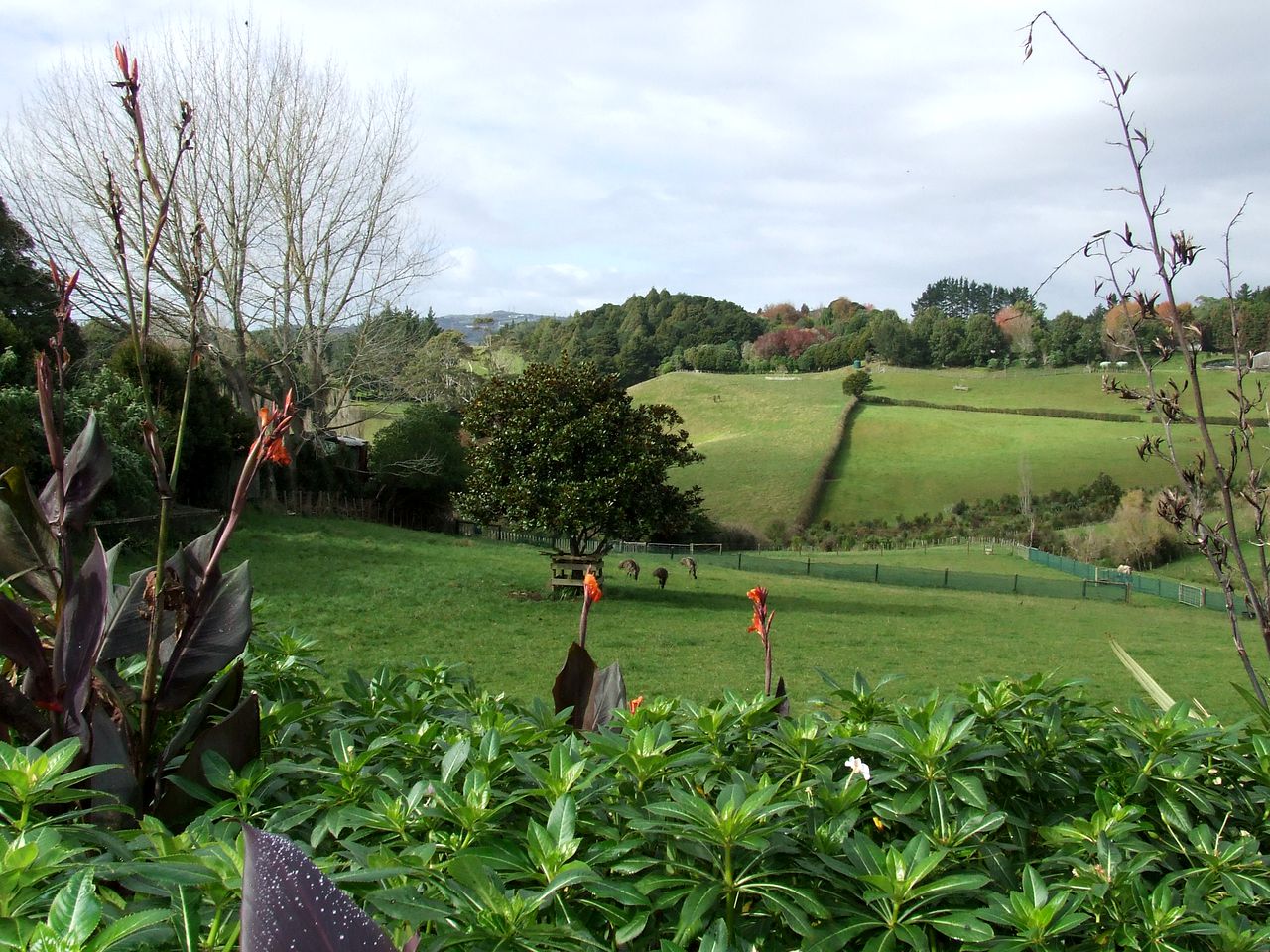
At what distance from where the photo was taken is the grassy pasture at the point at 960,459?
38.7 meters

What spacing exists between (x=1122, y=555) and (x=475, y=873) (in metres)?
33.8

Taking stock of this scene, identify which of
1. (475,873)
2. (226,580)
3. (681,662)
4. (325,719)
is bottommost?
(681,662)

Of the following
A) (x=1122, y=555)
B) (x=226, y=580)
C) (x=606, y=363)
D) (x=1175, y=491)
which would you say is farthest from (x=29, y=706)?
(x=606, y=363)

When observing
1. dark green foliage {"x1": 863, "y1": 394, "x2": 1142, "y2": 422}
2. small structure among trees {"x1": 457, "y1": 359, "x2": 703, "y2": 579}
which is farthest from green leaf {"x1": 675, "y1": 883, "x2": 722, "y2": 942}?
dark green foliage {"x1": 863, "y1": 394, "x2": 1142, "y2": 422}

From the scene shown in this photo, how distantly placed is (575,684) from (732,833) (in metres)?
1.14

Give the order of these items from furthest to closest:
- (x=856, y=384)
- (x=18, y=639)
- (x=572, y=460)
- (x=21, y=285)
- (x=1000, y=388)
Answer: (x=1000, y=388) → (x=856, y=384) → (x=21, y=285) → (x=572, y=460) → (x=18, y=639)

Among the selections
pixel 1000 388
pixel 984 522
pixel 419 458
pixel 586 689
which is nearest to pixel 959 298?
pixel 1000 388

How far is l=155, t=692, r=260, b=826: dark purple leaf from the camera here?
1492 mm

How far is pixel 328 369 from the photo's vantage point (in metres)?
21.6

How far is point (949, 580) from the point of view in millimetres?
23078

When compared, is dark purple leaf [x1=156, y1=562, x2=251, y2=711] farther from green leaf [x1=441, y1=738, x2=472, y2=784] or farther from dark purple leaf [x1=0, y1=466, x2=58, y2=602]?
green leaf [x1=441, y1=738, x2=472, y2=784]

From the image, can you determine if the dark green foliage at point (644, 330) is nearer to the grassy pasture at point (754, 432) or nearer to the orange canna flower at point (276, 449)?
the grassy pasture at point (754, 432)

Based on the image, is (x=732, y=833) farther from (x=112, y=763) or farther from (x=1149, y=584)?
(x=1149, y=584)

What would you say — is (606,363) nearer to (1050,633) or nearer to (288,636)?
(1050,633)
